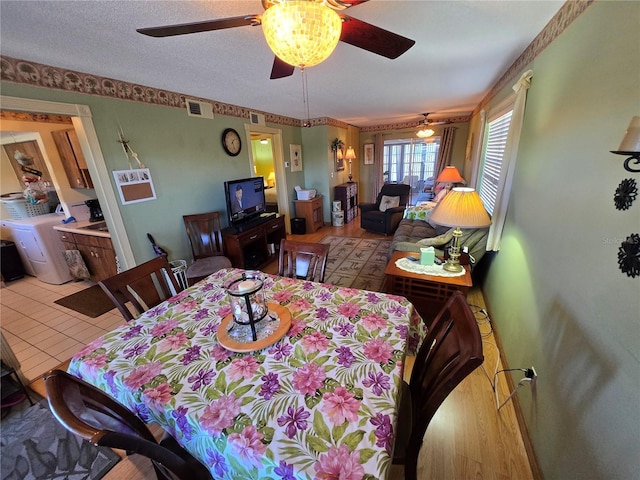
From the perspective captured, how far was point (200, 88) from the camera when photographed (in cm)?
259

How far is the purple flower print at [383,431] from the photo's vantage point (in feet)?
2.13

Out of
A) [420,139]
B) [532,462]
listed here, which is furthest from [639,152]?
[420,139]

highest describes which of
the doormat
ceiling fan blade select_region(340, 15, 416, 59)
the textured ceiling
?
the textured ceiling

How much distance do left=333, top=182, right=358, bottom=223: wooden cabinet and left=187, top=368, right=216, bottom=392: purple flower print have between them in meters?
4.89

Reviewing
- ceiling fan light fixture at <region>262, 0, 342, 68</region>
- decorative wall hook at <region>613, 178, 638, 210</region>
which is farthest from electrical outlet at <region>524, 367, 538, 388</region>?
ceiling fan light fixture at <region>262, 0, 342, 68</region>

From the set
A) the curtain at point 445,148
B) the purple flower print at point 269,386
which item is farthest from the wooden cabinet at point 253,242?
the curtain at point 445,148

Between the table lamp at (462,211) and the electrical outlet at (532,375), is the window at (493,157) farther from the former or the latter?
the electrical outlet at (532,375)

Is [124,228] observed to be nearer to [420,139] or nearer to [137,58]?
[137,58]

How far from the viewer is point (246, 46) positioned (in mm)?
1661

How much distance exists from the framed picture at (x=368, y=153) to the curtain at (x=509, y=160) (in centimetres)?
527

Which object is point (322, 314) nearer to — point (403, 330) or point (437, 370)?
point (403, 330)

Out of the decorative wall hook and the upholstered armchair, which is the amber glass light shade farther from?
the decorative wall hook

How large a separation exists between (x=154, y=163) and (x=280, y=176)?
2.28 metres

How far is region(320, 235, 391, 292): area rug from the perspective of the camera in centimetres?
304
